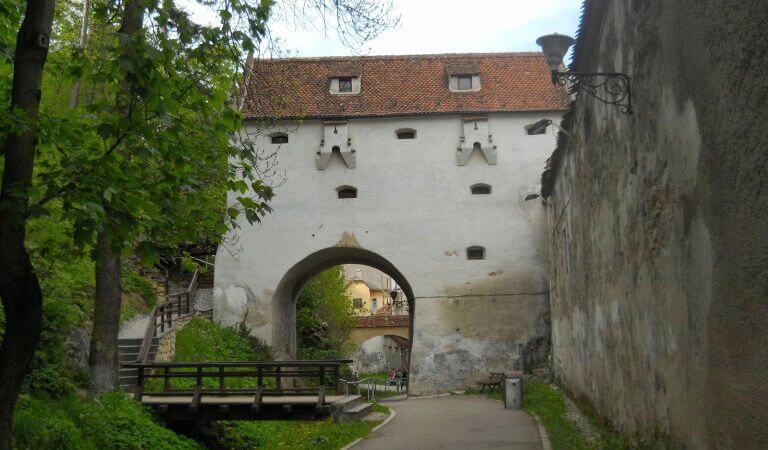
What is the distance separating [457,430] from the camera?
11914mm

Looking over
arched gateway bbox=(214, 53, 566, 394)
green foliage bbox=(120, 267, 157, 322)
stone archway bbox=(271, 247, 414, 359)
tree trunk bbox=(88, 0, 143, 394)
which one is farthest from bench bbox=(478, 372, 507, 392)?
tree trunk bbox=(88, 0, 143, 394)

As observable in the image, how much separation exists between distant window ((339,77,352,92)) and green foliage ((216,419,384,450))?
12.5 metres

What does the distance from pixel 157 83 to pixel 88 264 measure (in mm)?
14254

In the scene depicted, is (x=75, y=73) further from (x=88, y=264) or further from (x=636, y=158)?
(x=88, y=264)

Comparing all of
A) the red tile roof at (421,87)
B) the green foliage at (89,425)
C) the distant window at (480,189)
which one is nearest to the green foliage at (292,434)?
the green foliage at (89,425)

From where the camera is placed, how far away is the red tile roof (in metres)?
23.5

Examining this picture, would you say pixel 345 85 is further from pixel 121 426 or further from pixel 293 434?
pixel 121 426

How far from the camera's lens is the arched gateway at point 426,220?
22.2 meters

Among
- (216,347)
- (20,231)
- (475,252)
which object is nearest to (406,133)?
(475,252)

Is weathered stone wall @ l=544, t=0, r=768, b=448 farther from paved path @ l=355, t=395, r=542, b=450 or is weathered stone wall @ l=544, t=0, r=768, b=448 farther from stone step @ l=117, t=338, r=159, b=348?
stone step @ l=117, t=338, r=159, b=348

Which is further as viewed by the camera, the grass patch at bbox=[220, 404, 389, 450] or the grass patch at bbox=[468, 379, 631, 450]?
the grass patch at bbox=[220, 404, 389, 450]

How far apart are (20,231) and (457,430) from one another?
328 inches

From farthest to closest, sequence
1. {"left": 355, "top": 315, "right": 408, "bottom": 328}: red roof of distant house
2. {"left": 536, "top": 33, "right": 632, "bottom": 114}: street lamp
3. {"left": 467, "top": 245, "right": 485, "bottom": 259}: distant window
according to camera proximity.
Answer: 1. {"left": 355, "top": 315, "right": 408, "bottom": 328}: red roof of distant house
2. {"left": 467, "top": 245, "right": 485, "bottom": 259}: distant window
3. {"left": 536, "top": 33, "right": 632, "bottom": 114}: street lamp

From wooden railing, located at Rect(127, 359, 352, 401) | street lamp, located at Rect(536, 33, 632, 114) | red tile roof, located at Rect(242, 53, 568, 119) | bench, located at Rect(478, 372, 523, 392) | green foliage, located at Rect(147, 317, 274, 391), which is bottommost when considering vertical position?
bench, located at Rect(478, 372, 523, 392)
